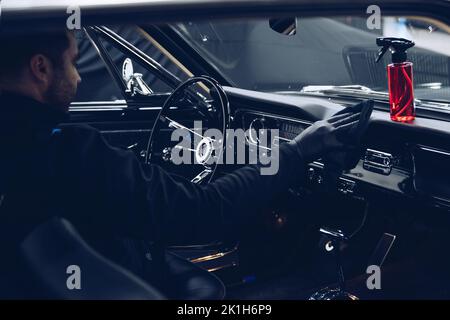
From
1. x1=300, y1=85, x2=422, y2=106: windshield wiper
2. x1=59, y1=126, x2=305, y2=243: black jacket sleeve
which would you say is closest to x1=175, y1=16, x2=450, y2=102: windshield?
x1=300, y1=85, x2=422, y2=106: windshield wiper

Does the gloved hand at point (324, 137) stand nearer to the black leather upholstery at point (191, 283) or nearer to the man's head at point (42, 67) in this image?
A: the black leather upholstery at point (191, 283)

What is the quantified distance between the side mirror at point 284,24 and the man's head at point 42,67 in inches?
18.6

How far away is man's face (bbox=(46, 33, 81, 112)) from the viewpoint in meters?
1.54

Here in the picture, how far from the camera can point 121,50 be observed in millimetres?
3072

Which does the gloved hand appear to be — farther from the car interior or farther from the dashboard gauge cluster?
the dashboard gauge cluster

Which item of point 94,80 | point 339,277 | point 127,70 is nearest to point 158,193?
point 339,277

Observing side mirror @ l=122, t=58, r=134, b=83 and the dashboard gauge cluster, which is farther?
side mirror @ l=122, t=58, r=134, b=83

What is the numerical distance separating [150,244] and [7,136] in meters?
0.88

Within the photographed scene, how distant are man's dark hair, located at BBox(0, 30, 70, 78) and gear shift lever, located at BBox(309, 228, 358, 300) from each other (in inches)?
61.0

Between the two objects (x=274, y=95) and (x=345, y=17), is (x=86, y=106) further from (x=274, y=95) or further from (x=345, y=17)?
(x=345, y=17)

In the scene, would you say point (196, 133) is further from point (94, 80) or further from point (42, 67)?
point (94, 80)

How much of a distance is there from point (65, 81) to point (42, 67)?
0.08m

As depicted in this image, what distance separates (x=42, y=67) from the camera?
150cm
